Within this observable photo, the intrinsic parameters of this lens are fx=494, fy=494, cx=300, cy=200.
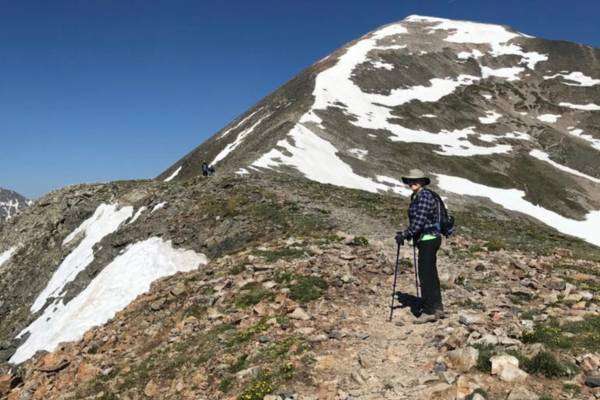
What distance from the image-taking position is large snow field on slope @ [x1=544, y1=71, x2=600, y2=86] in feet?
465

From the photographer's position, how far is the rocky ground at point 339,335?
9867mm

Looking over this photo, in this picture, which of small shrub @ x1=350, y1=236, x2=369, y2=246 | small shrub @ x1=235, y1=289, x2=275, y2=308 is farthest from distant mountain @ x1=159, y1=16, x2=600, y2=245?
small shrub @ x1=235, y1=289, x2=275, y2=308

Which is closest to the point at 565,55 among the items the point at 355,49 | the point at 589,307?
the point at 355,49

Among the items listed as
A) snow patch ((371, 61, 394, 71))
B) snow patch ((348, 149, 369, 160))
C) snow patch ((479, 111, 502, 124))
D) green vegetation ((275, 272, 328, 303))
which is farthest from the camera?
snow patch ((371, 61, 394, 71))

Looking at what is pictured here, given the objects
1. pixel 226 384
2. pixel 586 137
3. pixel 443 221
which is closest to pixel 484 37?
pixel 586 137

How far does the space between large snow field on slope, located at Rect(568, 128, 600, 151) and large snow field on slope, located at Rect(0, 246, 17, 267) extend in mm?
112617

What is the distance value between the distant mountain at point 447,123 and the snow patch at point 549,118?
0.29 m

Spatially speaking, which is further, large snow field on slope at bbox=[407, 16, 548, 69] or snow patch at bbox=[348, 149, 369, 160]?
large snow field on slope at bbox=[407, 16, 548, 69]

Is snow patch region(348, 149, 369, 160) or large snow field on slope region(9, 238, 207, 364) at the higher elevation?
large snow field on slope region(9, 238, 207, 364)

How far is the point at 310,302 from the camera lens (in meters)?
14.6

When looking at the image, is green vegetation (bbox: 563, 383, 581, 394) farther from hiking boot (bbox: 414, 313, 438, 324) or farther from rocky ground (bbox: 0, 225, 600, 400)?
hiking boot (bbox: 414, 313, 438, 324)

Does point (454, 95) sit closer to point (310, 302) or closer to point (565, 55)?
point (565, 55)

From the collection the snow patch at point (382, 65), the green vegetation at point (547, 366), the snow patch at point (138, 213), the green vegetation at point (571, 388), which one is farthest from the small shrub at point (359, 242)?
the snow patch at point (382, 65)

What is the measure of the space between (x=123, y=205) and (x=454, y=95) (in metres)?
106
